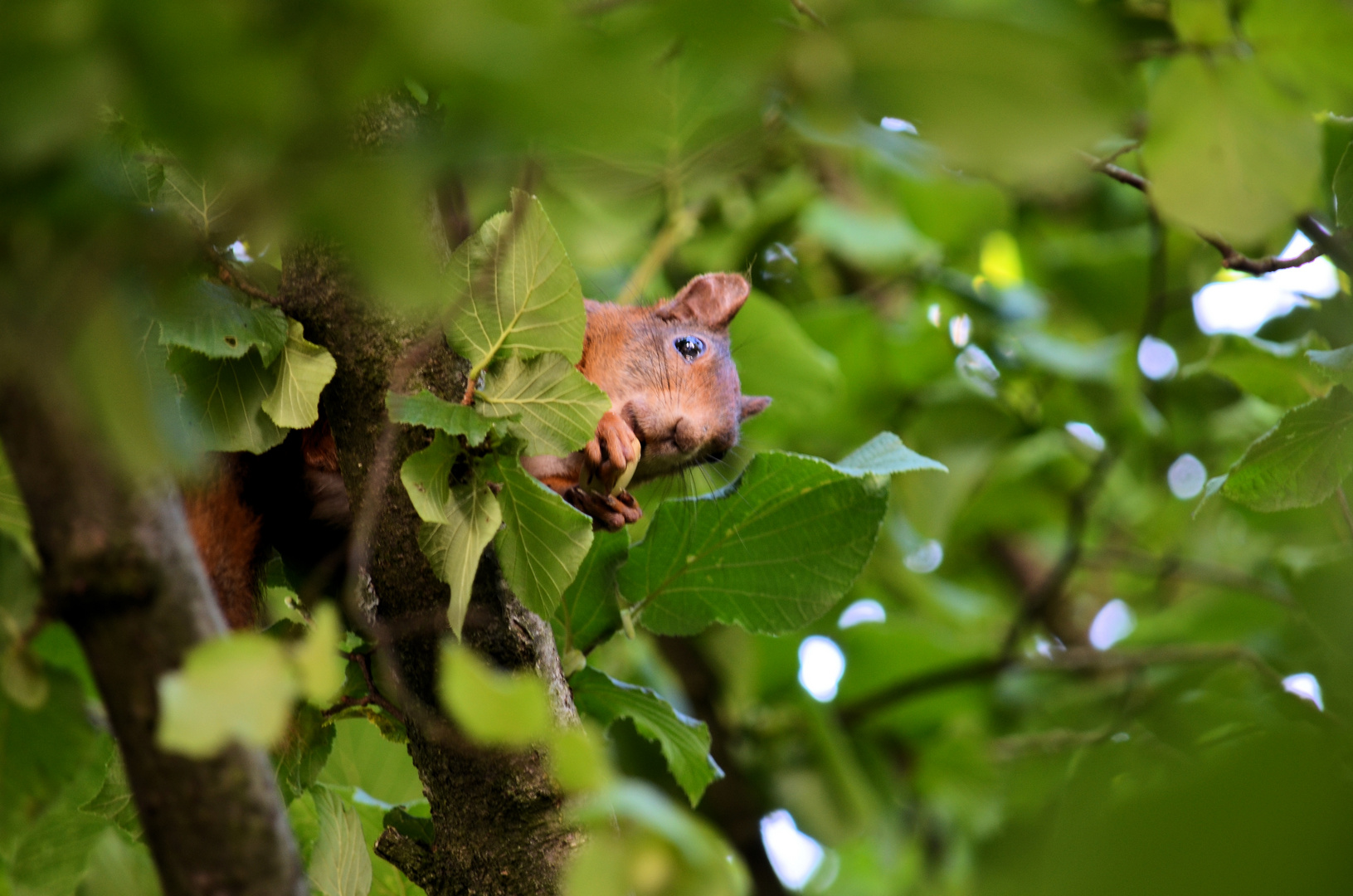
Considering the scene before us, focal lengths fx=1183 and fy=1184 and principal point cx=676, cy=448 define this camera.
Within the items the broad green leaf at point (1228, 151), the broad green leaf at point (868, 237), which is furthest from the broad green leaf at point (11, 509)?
the broad green leaf at point (868, 237)

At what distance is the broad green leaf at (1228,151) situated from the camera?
1.63ft

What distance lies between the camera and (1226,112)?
51cm

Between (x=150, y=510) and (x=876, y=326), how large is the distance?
83.2 inches

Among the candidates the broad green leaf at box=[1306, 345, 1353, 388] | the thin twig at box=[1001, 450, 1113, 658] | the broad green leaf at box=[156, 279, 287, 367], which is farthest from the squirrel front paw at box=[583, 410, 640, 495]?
the thin twig at box=[1001, 450, 1113, 658]

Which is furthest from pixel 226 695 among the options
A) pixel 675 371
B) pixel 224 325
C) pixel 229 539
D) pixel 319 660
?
pixel 675 371

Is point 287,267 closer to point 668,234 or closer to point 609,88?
point 609,88

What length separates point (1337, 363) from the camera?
920mm

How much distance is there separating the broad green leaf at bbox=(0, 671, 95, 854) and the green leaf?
0.52 meters

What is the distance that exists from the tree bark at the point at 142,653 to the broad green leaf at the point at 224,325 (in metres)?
0.35

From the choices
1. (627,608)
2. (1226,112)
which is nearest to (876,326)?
(627,608)

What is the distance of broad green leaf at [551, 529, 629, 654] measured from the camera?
3.50 feet

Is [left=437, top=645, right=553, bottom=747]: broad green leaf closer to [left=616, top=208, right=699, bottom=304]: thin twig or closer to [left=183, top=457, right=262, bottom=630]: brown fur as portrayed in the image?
[left=183, top=457, right=262, bottom=630]: brown fur

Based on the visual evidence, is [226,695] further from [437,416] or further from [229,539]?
[229,539]

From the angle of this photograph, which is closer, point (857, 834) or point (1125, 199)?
point (857, 834)
